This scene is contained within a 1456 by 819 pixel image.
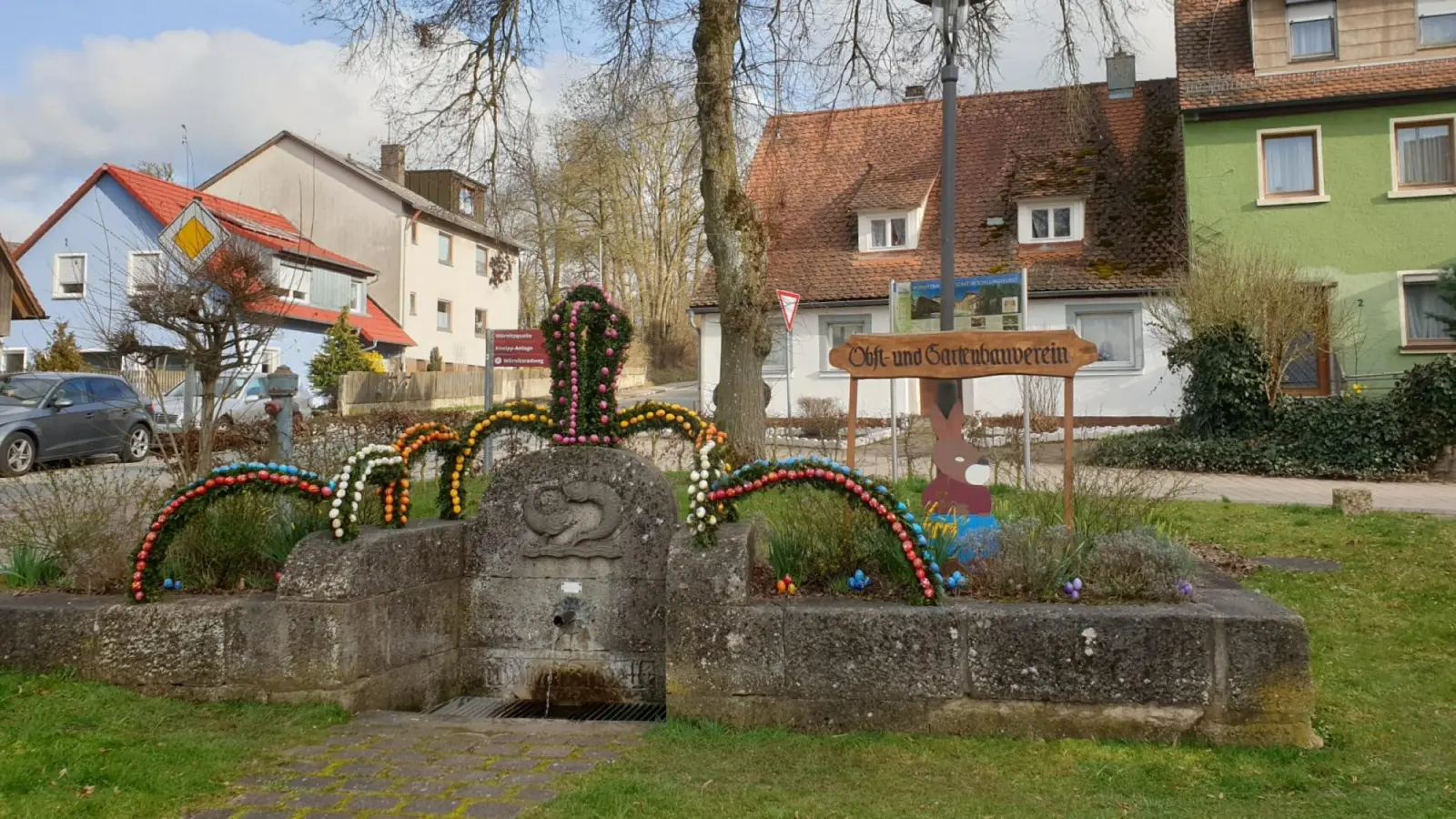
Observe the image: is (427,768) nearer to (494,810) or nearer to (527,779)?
(527,779)

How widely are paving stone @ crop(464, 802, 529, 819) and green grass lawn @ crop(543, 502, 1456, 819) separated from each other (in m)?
0.14

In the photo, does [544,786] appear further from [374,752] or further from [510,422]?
[510,422]

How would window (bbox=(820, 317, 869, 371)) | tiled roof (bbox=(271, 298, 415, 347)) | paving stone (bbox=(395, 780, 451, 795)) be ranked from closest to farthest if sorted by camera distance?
paving stone (bbox=(395, 780, 451, 795))
window (bbox=(820, 317, 869, 371))
tiled roof (bbox=(271, 298, 415, 347))

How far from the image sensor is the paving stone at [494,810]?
11.7 ft

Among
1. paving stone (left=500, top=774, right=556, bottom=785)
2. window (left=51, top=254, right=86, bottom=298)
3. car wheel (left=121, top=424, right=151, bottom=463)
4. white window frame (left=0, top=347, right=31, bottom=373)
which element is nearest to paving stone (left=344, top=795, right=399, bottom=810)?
paving stone (left=500, top=774, right=556, bottom=785)

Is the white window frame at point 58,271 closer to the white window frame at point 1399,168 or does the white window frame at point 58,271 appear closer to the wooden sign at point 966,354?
the wooden sign at point 966,354

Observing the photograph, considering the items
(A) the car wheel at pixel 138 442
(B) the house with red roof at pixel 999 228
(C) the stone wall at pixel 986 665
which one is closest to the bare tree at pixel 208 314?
(C) the stone wall at pixel 986 665

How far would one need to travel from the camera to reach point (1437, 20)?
21.0 meters

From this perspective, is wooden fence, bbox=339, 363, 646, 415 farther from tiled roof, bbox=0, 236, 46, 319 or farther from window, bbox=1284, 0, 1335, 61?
window, bbox=1284, 0, 1335, 61

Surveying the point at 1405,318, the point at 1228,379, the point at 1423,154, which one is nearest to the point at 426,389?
the point at 1228,379

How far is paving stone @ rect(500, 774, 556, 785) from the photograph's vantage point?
154 inches

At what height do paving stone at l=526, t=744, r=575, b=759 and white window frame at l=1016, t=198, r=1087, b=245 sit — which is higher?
white window frame at l=1016, t=198, r=1087, b=245

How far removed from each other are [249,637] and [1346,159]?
23.1m

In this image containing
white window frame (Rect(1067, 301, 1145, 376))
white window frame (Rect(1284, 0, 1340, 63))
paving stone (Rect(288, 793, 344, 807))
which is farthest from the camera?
white window frame (Rect(1067, 301, 1145, 376))
